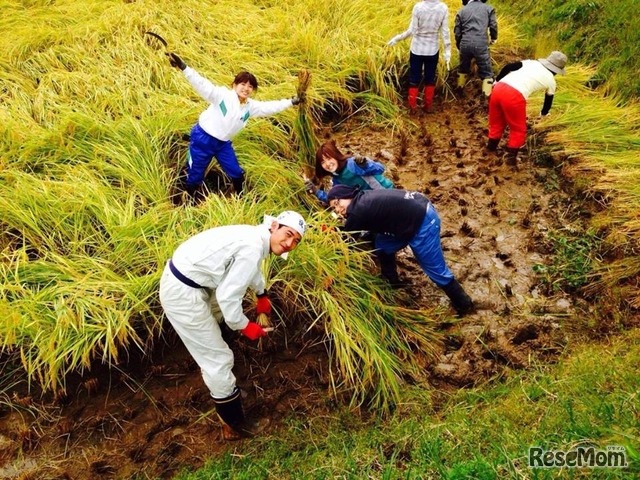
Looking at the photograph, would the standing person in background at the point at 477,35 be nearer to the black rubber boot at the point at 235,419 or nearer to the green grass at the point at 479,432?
the green grass at the point at 479,432

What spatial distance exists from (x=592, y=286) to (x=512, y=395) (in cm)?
144

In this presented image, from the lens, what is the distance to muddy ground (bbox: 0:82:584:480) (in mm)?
3145

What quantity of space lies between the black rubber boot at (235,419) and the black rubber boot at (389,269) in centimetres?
156

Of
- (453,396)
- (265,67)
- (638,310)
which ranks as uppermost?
(265,67)

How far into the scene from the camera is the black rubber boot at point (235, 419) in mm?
3103

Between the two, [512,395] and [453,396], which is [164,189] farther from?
[512,395]

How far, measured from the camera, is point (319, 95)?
19.9ft

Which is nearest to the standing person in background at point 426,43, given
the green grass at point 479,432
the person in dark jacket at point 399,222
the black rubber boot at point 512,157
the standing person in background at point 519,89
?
the standing person in background at point 519,89

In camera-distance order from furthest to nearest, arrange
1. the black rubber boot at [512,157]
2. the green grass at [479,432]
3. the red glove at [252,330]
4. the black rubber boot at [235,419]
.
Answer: the black rubber boot at [512,157] → the black rubber boot at [235,419] → the red glove at [252,330] → the green grass at [479,432]

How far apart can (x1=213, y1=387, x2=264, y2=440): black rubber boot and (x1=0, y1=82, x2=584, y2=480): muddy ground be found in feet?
0.26

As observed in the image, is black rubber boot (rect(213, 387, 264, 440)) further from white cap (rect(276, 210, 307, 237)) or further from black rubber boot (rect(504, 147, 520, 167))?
black rubber boot (rect(504, 147, 520, 167))

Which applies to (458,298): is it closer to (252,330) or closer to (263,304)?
(263,304)

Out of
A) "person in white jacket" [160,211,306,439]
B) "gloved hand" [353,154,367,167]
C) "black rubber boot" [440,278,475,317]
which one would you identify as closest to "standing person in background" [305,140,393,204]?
"gloved hand" [353,154,367,167]

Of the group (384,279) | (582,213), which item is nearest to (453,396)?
(384,279)
